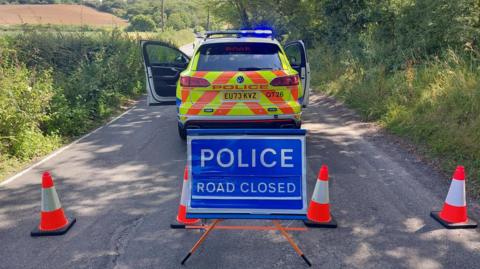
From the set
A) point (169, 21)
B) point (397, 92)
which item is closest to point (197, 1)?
point (397, 92)

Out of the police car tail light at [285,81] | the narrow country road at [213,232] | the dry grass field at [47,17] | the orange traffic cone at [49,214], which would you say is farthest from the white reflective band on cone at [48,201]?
the dry grass field at [47,17]

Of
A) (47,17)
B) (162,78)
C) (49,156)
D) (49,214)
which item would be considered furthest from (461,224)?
(47,17)

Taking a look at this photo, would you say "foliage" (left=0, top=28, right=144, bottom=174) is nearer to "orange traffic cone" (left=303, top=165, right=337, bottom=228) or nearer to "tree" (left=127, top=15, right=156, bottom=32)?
"orange traffic cone" (left=303, top=165, right=337, bottom=228)

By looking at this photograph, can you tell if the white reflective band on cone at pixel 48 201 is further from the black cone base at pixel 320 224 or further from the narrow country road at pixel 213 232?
the black cone base at pixel 320 224

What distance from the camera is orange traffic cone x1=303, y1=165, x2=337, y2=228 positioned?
3969 mm

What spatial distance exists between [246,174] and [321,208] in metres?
1.06

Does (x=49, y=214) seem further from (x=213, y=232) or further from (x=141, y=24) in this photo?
(x=141, y=24)

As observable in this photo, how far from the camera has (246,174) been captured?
3.45 meters

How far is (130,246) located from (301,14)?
2167cm

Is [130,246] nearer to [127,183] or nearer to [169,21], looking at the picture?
[127,183]

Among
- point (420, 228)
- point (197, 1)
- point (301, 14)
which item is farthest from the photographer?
point (197, 1)

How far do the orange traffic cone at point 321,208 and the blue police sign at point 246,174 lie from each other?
0.63 m

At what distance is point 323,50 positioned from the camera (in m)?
17.8

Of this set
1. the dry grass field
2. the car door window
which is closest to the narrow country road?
the car door window
